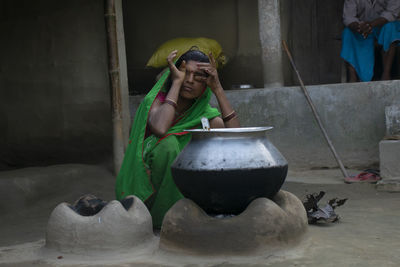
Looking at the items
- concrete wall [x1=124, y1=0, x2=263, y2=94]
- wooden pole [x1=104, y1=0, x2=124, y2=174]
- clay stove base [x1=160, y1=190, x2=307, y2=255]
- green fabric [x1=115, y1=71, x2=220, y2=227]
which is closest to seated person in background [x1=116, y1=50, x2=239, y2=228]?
green fabric [x1=115, y1=71, x2=220, y2=227]

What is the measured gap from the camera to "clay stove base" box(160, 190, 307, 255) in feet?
8.42

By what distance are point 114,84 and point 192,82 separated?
219 centimetres

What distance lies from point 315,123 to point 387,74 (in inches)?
46.9

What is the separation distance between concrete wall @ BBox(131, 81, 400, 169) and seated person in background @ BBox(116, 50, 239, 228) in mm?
2246

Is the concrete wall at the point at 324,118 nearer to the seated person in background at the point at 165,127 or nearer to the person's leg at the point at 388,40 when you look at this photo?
the person's leg at the point at 388,40

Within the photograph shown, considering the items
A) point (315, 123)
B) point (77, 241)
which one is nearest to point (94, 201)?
point (77, 241)

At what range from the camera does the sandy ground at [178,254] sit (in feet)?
8.36

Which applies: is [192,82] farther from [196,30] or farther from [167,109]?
[196,30]

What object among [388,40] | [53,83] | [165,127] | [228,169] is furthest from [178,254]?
[388,40]

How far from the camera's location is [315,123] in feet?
17.8

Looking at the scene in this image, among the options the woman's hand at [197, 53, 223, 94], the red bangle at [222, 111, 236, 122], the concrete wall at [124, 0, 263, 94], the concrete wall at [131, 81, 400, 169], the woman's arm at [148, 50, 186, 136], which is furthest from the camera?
the concrete wall at [124, 0, 263, 94]

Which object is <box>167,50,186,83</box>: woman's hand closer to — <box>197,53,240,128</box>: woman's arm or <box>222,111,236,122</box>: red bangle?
<box>197,53,240,128</box>: woman's arm

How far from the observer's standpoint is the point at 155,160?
315 centimetres

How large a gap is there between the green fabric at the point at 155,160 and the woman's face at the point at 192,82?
3.1 inches
